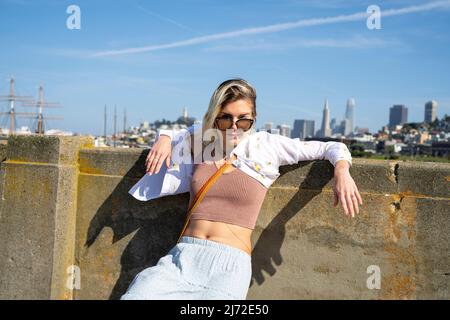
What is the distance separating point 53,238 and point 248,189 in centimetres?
168

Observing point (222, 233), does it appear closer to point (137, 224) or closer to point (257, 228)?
point (257, 228)

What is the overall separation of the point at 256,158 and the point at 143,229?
1.20 meters

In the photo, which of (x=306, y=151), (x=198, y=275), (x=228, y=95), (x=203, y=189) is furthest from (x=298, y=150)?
(x=198, y=275)

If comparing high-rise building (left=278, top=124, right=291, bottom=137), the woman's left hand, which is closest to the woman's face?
the woman's left hand

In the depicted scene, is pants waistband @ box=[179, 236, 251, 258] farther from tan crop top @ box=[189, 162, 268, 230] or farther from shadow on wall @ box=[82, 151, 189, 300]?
shadow on wall @ box=[82, 151, 189, 300]

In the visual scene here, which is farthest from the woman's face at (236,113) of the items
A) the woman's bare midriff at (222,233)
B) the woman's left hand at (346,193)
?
the woman's left hand at (346,193)

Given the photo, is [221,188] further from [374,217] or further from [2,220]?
[2,220]

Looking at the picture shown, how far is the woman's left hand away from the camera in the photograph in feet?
9.70

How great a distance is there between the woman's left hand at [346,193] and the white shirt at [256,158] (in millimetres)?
184

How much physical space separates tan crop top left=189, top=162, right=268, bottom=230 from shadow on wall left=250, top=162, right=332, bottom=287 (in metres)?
0.36

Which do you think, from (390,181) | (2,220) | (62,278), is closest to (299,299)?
(390,181)

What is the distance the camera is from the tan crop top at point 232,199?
10.1 feet

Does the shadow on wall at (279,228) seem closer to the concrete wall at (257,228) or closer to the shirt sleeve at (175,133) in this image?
the concrete wall at (257,228)

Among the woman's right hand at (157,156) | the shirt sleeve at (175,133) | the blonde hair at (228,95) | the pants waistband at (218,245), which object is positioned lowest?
the pants waistband at (218,245)
